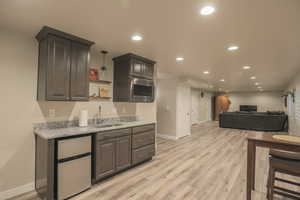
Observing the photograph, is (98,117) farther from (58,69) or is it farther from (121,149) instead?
(58,69)

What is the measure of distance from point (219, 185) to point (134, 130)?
1.83m

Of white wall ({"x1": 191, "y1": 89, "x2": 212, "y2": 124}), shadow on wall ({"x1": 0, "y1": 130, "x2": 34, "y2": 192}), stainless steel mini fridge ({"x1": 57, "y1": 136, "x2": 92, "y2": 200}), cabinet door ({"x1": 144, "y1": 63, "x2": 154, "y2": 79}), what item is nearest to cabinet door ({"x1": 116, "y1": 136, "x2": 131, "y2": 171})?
stainless steel mini fridge ({"x1": 57, "y1": 136, "x2": 92, "y2": 200})

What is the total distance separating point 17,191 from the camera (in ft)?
7.53

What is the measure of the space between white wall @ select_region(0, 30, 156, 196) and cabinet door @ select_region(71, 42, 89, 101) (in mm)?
519

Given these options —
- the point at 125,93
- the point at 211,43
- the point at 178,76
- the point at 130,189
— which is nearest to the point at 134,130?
the point at 125,93

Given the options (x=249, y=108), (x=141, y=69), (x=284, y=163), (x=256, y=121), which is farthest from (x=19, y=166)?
(x=249, y=108)

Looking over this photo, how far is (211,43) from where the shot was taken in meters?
2.75

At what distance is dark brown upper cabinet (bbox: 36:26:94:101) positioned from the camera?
89.9 inches

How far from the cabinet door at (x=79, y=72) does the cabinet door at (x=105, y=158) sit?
90 centimetres

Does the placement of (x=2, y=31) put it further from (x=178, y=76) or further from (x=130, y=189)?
(x=178, y=76)

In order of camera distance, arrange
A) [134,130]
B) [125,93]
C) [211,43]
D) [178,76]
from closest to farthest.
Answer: [211,43] < [134,130] < [125,93] < [178,76]

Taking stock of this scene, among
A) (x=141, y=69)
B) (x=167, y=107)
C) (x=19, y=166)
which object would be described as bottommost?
(x=19, y=166)

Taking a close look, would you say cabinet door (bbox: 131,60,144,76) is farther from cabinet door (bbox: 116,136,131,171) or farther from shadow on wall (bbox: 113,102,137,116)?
cabinet door (bbox: 116,136,131,171)

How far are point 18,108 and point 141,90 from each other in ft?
7.63
